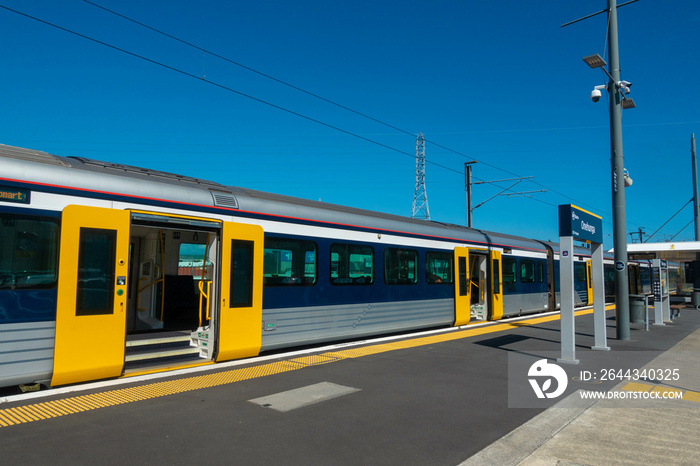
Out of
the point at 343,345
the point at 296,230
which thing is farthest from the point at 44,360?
the point at 343,345

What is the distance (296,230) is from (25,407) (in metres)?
4.96

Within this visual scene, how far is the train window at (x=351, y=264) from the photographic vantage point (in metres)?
9.74

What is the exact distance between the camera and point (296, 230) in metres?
8.99

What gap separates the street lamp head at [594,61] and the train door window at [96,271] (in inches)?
411

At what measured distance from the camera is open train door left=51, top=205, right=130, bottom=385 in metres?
5.90

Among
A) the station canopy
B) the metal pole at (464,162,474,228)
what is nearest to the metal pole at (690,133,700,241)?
the station canopy

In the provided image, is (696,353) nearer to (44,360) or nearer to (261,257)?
(261,257)

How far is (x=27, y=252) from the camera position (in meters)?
5.63

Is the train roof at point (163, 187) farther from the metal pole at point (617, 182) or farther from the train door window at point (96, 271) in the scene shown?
the metal pole at point (617, 182)

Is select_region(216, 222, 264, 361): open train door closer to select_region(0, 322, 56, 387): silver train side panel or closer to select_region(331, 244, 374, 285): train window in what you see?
select_region(331, 244, 374, 285): train window

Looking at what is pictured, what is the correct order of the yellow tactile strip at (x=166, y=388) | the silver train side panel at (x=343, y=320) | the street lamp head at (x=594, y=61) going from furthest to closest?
1. the street lamp head at (x=594, y=61)
2. the silver train side panel at (x=343, y=320)
3. the yellow tactile strip at (x=166, y=388)

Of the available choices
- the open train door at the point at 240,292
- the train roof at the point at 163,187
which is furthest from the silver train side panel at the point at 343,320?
the train roof at the point at 163,187

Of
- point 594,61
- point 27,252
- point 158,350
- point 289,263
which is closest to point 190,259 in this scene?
point 289,263

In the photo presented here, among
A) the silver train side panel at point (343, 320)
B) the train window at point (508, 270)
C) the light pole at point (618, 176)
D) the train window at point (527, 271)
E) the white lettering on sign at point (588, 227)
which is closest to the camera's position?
the silver train side panel at point (343, 320)
